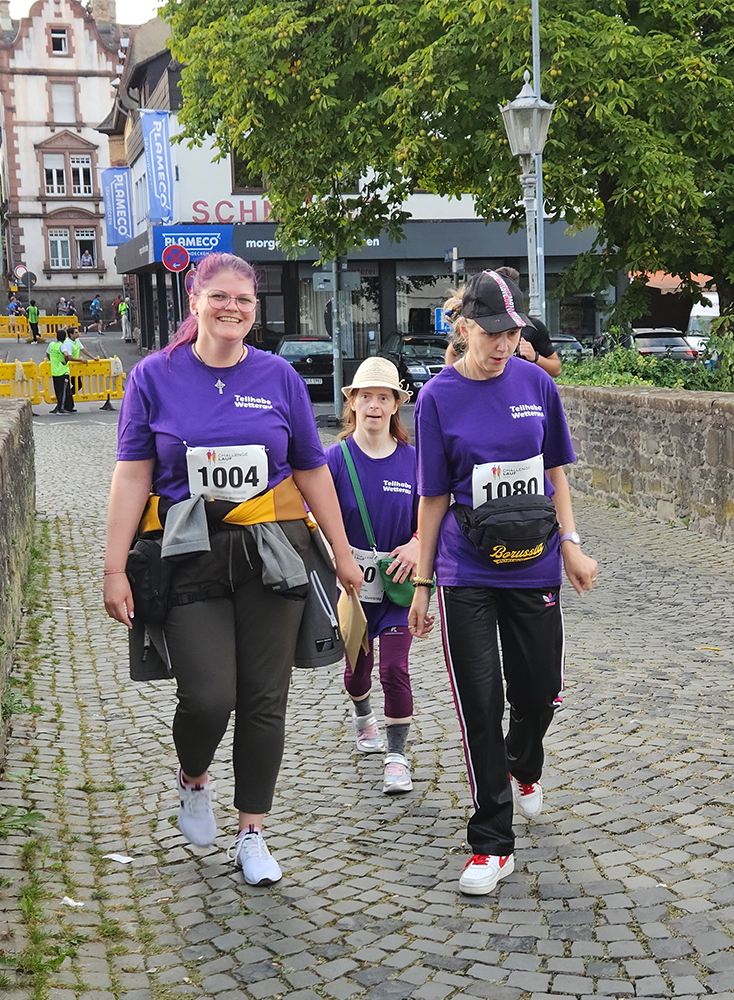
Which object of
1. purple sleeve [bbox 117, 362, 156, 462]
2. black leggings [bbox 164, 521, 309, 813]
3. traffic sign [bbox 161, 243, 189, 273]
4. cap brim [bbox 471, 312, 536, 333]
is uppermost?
traffic sign [bbox 161, 243, 189, 273]

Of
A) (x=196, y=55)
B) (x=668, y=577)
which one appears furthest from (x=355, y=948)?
(x=196, y=55)

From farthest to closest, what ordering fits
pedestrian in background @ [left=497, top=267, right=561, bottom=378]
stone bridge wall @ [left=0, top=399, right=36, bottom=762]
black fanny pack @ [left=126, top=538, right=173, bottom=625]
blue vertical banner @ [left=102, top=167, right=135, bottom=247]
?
blue vertical banner @ [left=102, top=167, right=135, bottom=247] → pedestrian in background @ [left=497, top=267, right=561, bottom=378] → stone bridge wall @ [left=0, top=399, right=36, bottom=762] → black fanny pack @ [left=126, top=538, right=173, bottom=625]

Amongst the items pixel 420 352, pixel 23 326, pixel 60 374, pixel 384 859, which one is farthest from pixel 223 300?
pixel 23 326

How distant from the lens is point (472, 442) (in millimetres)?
3994

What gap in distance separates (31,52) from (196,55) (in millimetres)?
61747

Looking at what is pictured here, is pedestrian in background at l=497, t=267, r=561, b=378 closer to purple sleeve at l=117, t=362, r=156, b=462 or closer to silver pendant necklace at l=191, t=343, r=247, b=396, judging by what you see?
silver pendant necklace at l=191, t=343, r=247, b=396

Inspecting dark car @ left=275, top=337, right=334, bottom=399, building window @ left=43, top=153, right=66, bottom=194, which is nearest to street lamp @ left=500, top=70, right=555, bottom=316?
dark car @ left=275, top=337, right=334, bottom=399

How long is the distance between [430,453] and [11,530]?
399 cm

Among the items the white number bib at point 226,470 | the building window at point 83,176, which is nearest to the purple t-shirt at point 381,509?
the white number bib at point 226,470

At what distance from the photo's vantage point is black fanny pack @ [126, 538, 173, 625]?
381 centimetres

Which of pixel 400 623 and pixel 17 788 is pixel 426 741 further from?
pixel 17 788

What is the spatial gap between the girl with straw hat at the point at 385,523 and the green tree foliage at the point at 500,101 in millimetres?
11523

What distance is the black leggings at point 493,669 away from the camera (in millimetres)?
3967

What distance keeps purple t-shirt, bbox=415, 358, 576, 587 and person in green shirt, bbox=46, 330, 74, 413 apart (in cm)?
2394
